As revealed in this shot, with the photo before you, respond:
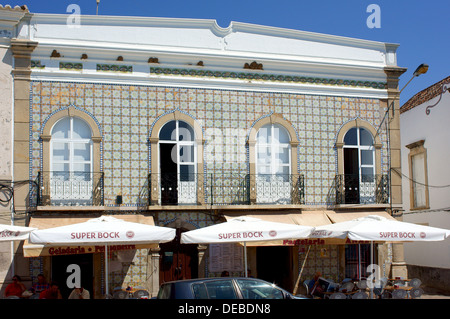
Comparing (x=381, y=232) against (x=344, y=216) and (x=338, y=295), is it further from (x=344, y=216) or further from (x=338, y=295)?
(x=344, y=216)

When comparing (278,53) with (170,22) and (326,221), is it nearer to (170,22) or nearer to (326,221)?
(170,22)

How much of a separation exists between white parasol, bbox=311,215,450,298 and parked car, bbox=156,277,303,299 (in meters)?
3.69

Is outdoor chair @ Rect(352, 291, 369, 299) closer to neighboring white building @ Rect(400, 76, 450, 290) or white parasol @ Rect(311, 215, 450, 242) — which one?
white parasol @ Rect(311, 215, 450, 242)

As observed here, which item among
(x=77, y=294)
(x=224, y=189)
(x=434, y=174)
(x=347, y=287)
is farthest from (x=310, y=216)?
(x=434, y=174)

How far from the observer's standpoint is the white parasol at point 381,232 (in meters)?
12.4

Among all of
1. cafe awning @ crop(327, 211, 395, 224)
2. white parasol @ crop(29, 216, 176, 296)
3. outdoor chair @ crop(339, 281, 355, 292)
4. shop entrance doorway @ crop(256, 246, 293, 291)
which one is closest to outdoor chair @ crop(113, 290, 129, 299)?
white parasol @ crop(29, 216, 176, 296)

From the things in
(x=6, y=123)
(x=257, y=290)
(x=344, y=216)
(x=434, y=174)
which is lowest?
(x=257, y=290)

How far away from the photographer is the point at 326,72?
1703cm

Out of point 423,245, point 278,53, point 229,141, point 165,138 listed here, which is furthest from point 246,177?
point 423,245

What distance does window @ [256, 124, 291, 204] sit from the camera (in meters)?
16.2

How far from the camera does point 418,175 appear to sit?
22500 millimetres

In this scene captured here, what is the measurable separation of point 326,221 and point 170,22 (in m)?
6.97

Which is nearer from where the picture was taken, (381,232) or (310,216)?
(381,232)

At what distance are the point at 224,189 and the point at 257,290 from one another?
22.2 ft
